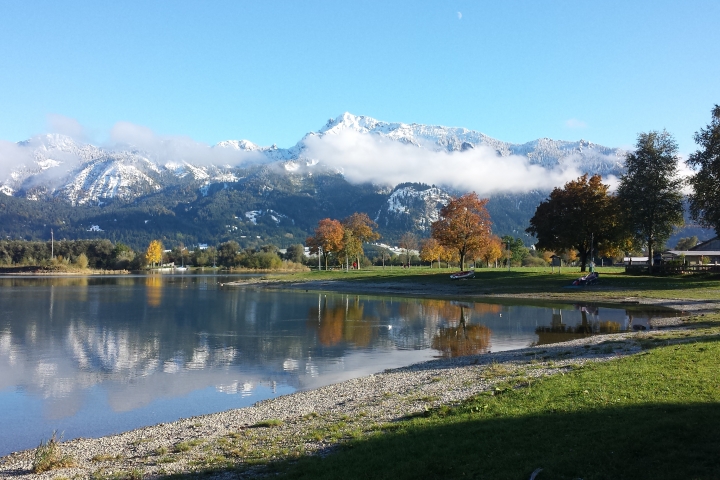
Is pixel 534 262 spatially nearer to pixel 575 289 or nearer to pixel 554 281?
pixel 554 281

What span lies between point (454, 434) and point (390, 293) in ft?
235

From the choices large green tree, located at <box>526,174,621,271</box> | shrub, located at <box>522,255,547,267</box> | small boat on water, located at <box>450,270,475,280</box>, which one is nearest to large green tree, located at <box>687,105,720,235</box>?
large green tree, located at <box>526,174,621,271</box>

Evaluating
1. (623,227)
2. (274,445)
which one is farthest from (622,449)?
(623,227)

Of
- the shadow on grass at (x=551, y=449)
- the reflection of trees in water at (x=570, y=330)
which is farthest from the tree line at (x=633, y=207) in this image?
the shadow on grass at (x=551, y=449)

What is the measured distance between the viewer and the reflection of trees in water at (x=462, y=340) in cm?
3045

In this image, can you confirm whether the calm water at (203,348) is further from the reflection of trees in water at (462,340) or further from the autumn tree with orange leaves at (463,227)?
the autumn tree with orange leaves at (463,227)

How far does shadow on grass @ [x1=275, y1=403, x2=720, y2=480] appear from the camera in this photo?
881 cm

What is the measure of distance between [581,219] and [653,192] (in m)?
9.64

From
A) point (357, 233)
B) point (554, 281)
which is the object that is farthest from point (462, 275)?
point (357, 233)

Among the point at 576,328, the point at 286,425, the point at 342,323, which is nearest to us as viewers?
the point at 286,425

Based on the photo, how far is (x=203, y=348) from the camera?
33219 millimetres

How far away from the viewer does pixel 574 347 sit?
2583 cm

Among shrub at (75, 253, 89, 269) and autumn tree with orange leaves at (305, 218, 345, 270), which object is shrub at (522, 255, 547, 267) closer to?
autumn tree with orange leaves at (305, 218, 345, 270)

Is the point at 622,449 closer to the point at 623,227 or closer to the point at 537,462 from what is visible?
the point at 537,462
